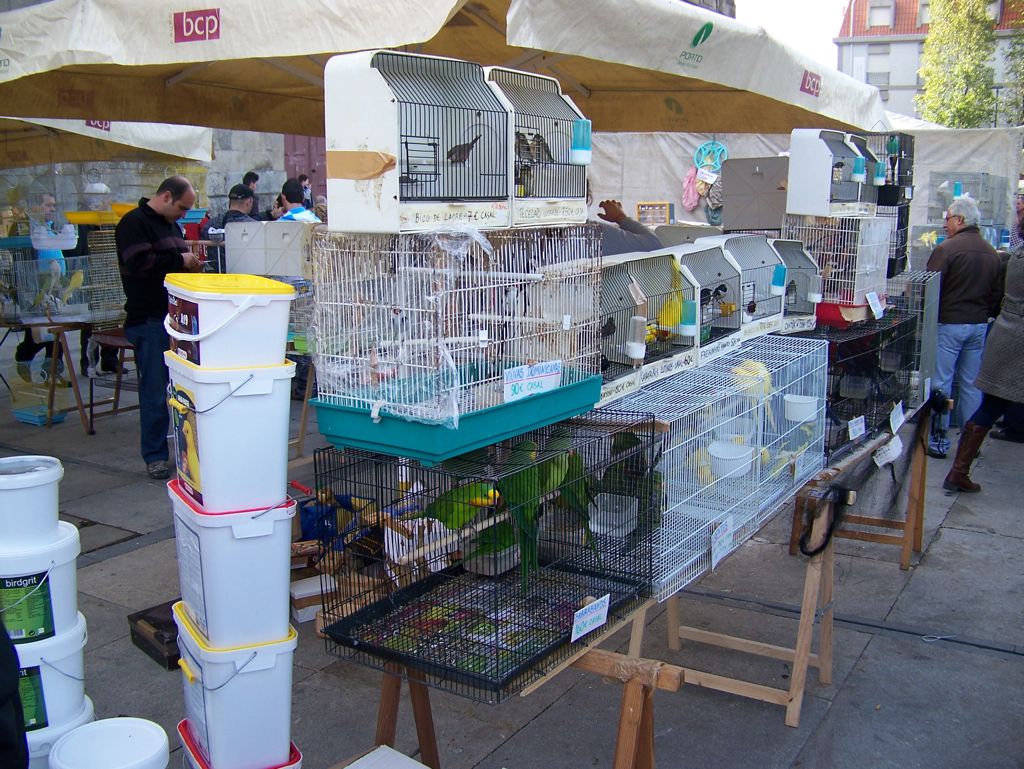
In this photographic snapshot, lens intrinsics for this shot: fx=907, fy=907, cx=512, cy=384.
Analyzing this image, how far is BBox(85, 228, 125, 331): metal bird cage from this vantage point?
295 inches

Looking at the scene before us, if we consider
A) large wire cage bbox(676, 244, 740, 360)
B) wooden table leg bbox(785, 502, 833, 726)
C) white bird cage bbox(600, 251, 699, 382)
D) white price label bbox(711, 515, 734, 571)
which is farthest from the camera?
large wire cage bbox(676, 244, 740, 360)

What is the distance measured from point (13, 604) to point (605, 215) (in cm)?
507

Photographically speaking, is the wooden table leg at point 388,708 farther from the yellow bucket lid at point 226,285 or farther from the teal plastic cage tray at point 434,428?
the yellow bucket lid at point 226,285

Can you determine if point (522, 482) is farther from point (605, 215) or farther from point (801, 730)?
point (605, 215)

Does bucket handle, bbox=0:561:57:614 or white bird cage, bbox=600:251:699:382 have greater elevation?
white bird cage, bbox=600:251:699:382

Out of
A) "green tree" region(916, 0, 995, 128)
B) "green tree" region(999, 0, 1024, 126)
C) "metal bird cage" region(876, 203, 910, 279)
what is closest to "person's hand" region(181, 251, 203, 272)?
"metal bird cage" region(876, 203, 910, 279)

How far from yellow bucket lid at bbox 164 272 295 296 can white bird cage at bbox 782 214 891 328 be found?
3149mm

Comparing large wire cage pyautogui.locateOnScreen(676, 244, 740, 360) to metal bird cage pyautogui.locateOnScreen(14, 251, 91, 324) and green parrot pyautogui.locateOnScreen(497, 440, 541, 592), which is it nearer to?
green parrot pyautogui.locateOnScreen(497, 440, 541, 592)

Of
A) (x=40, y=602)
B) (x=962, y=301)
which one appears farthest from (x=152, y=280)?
(x=962, y=301)

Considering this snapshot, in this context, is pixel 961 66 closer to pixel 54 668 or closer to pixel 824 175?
pixel 824 175

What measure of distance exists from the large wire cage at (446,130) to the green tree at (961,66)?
29505mm

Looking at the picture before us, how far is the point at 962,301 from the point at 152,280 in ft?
20.2

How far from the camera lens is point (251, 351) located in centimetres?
228

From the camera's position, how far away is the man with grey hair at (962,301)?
7.15 metres
